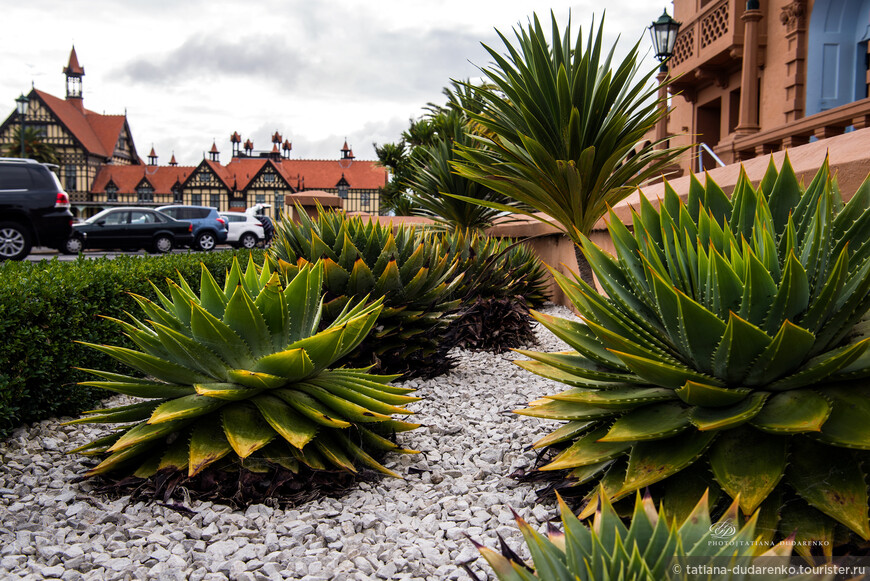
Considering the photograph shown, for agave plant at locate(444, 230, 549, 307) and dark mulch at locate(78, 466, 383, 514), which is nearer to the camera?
dark mulch at locate(78, 466, 383, 514)

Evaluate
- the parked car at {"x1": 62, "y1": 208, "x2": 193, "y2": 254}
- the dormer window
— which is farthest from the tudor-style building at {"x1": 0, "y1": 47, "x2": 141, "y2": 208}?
the parked car at {"x1": 62, "y1": 208, "x2": 193, "y2": 254}

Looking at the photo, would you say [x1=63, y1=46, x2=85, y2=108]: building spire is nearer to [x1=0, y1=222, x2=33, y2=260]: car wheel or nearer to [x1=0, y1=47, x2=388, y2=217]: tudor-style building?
[x1=0, y1=47, x2=388, y2=217]: tudor-style building

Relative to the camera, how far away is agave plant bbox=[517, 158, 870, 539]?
6.01 ft

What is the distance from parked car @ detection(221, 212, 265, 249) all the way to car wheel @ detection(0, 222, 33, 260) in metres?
12.7

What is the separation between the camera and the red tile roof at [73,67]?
6612 centimetres

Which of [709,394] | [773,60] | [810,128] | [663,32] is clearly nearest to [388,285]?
[709,394]

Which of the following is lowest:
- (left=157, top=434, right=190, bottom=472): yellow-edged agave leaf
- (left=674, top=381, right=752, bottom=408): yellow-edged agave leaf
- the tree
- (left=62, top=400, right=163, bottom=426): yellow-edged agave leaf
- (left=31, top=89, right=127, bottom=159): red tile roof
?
(left=157, top=434, right=190, bottom=472): yellow-edged agave leaf

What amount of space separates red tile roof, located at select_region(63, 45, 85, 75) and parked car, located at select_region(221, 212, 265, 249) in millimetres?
53281

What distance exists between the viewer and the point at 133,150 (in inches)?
2571

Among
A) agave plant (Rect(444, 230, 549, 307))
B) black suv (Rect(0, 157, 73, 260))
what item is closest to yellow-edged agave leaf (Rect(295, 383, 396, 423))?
agave plant (Rect(444, 230, 549, 307))

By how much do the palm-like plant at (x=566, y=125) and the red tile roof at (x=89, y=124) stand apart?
192 feet

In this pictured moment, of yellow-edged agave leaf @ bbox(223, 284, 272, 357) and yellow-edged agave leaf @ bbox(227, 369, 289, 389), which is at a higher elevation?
yellow-edged agave leaf @ bbox(223, 284, 272, 357)

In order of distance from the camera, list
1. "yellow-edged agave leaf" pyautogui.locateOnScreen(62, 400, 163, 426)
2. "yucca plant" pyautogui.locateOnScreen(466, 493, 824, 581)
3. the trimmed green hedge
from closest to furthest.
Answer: "yucca plant" pyautogui.locateOnScreen(466, 493, 824, 581) → "yellow-edged agave leaf" pyautogui.locateOnScreen(62, 400, 163, 426) → the trimmed green hedge

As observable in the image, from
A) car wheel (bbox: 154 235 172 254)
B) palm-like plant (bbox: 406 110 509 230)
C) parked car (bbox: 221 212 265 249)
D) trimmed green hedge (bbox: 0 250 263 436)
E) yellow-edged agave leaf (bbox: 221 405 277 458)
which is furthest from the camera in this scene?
parked car (bbox: 221 212 265 249)
